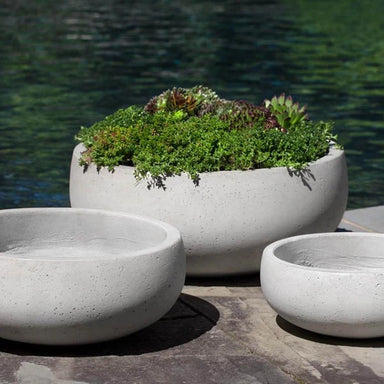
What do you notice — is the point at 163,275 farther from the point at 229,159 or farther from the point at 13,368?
the point at 229,159

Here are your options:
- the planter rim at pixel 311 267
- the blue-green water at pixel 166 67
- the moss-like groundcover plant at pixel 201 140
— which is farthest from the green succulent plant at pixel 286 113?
the blue-green water at pixel 166 67

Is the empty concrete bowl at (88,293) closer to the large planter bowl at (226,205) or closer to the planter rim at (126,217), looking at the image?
the planter rim at (126,217)

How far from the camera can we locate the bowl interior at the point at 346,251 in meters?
6.92

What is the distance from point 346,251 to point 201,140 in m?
1.32

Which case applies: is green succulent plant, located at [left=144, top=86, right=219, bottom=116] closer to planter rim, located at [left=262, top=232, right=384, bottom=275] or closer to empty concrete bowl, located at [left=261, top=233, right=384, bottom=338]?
planter rim, located at [left=262, top=232, right=384, bottom=275]

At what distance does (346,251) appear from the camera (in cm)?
698

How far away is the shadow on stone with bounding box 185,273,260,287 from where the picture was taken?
A: 7621mm

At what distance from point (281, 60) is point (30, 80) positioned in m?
5.87

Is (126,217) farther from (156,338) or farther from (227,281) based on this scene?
(227,281)

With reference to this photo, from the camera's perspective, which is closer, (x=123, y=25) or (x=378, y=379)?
(x=378, y=379)

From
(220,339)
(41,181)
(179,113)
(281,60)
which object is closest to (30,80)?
(281,60)

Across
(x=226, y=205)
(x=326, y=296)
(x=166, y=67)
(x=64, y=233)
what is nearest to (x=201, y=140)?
(x=226, y=205)

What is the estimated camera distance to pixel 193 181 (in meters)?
7.29

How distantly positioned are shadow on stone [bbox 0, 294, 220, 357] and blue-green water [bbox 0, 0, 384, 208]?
19.5 feet
